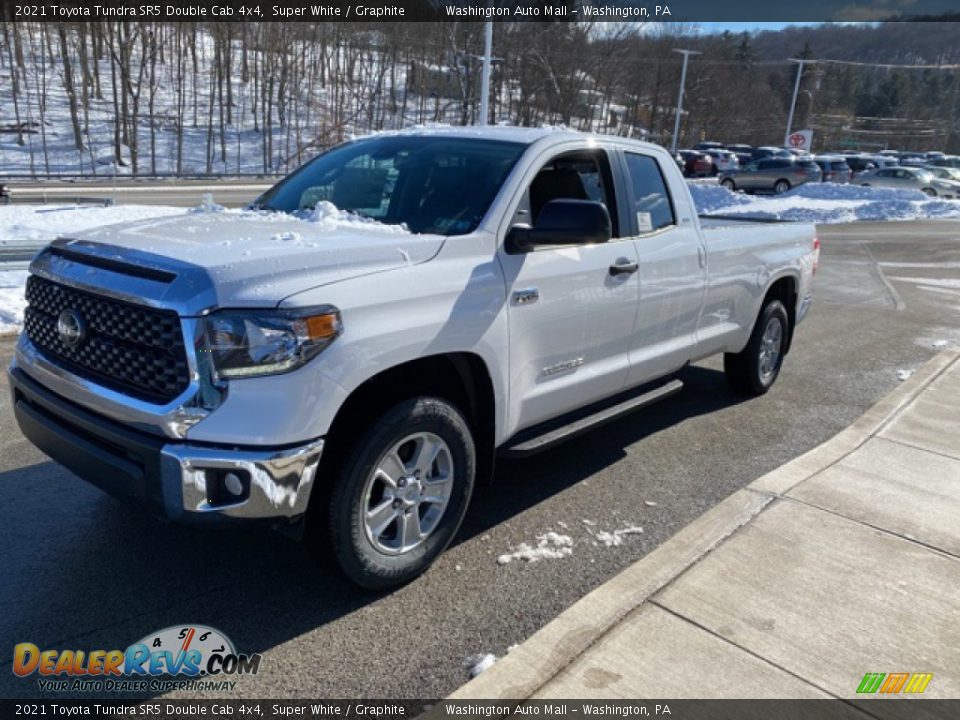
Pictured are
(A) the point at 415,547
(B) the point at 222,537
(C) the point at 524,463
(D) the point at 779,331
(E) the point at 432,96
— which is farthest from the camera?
(E) the point at 432,96

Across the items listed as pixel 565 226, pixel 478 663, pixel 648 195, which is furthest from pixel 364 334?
pixel 648 195

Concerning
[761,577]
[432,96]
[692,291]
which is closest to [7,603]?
[761,577]

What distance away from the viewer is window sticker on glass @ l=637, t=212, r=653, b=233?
461 centimetres

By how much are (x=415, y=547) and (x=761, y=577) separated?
1.57 m

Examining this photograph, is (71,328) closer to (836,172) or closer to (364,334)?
(364,334)

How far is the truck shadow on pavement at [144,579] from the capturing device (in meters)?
3.04

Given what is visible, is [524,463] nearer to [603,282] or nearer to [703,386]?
[603,282]

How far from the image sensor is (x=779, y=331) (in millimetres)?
6566

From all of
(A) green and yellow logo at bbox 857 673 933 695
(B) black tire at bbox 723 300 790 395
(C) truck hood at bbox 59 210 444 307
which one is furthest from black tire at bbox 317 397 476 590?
(B) black tire at bbox 723 300 790 395

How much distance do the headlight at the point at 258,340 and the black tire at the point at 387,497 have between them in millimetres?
480

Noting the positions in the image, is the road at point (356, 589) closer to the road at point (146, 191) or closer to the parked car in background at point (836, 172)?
the road at point (146, 191)

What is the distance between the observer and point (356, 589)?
10.9 ft

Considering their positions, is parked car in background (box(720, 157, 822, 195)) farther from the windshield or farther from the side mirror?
the side mirror

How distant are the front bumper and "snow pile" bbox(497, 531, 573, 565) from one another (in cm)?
122
